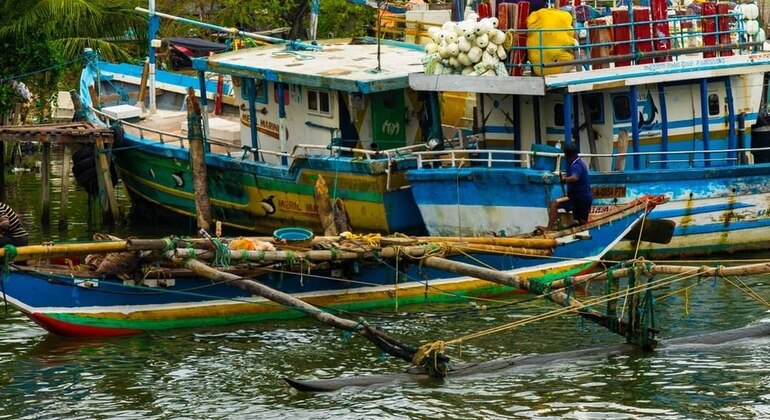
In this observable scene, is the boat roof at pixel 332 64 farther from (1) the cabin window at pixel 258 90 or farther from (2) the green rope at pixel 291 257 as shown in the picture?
(2) the green rope at pixel 291 257

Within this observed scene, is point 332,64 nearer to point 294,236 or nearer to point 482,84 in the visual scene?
point 482,84

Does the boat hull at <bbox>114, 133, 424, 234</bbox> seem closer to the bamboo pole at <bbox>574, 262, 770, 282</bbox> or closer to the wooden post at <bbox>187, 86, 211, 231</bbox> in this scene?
the wooden post at <bbox>187, 86, 211, 231</bbox>

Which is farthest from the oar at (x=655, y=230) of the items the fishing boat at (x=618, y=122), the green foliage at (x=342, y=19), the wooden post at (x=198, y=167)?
the green foliage at (x=342, y=19)

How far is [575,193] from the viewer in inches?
831

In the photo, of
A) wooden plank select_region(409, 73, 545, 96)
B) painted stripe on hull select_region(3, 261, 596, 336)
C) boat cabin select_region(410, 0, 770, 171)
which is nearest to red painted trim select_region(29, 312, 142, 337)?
painted stripe on hull select_region(3, 261, 596, 336)

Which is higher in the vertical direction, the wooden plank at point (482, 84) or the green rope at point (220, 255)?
the wooden plank at point (482, 84)

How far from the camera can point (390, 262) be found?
19.5 m

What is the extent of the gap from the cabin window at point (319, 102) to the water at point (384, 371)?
5875 mm

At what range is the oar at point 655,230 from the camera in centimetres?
2066

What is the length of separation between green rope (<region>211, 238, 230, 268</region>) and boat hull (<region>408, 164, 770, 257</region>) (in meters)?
5.52

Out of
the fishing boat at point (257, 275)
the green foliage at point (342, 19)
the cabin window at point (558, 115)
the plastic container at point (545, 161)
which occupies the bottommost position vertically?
the fishing boat at point (257, 275)

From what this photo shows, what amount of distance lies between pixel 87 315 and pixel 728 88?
10842 millimetres

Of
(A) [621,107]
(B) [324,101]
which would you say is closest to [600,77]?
(A) [621,107]

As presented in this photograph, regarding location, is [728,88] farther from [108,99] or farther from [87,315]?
[108,99]
